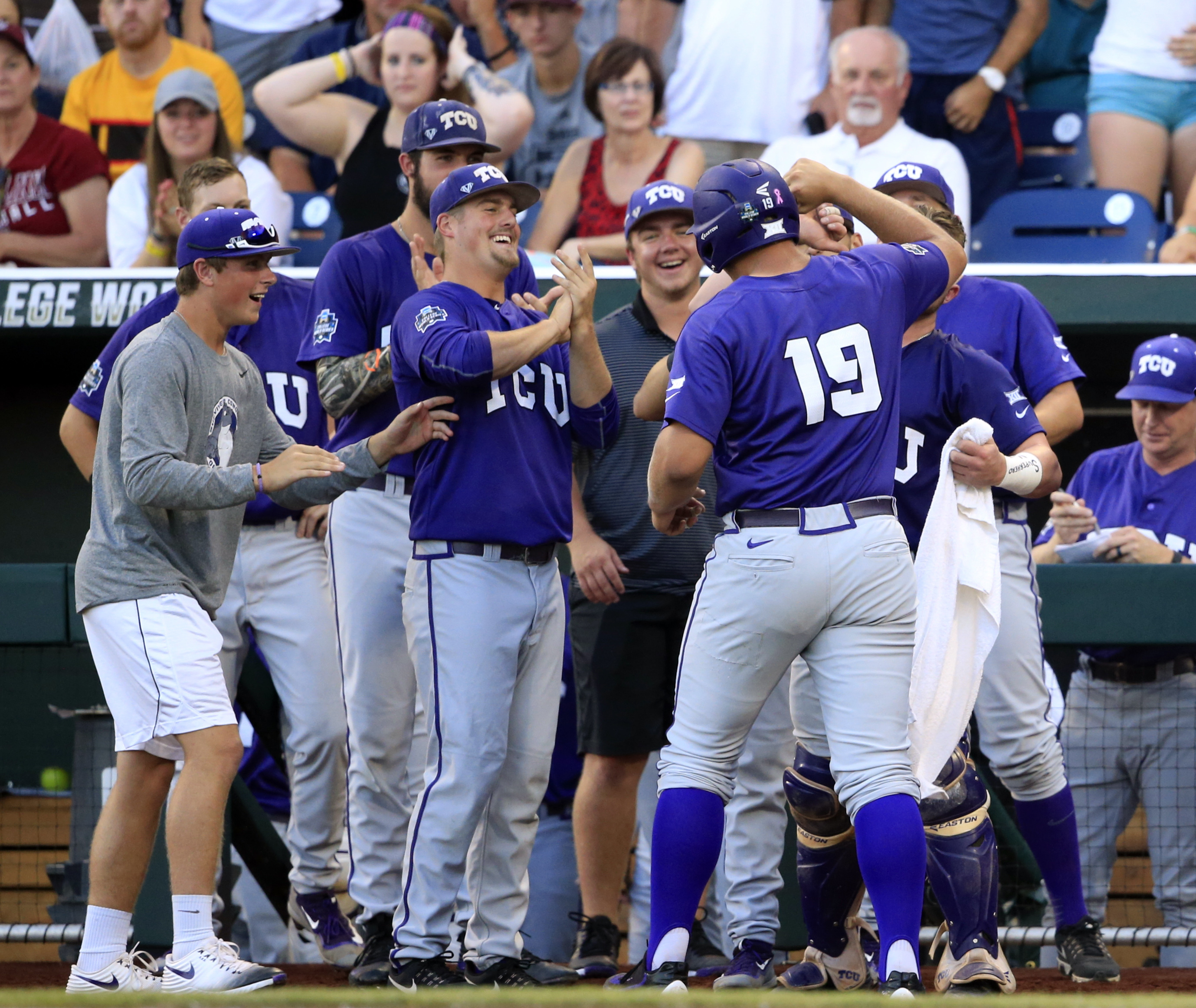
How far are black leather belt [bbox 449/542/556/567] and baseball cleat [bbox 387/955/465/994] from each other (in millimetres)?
916

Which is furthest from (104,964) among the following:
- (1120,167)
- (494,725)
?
(1120,167)

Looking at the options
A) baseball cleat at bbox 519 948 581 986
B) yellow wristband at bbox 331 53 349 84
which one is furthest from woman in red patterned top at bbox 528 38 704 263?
baseball cleat at bbox 519 948 581 986

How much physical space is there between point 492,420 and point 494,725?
2.33ft

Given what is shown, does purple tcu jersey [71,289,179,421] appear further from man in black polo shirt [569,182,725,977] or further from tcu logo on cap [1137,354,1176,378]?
tcu logo on cap [1137,354,1176,378]

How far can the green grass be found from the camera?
193 centimetres

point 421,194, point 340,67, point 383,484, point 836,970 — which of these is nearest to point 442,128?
point 421,194

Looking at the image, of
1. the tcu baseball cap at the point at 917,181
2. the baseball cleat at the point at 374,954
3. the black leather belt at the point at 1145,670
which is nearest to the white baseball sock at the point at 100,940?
the baseball cleat at the point at 374,954

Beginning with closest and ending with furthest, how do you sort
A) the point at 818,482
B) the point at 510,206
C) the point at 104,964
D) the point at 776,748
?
1. the point at 818,482
2. the point at 104,964
3. the point at 510,206
4. the point at 776,748

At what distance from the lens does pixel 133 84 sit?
6.42 metres

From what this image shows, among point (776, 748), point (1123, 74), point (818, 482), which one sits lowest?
point (776, 748)

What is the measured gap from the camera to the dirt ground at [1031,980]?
336 centimetres

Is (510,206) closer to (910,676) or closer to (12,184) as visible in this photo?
(910,676)

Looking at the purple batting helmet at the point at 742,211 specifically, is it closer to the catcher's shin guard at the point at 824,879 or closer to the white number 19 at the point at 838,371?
the white number 19 at the point at 838,371

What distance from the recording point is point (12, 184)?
6.07 metres
